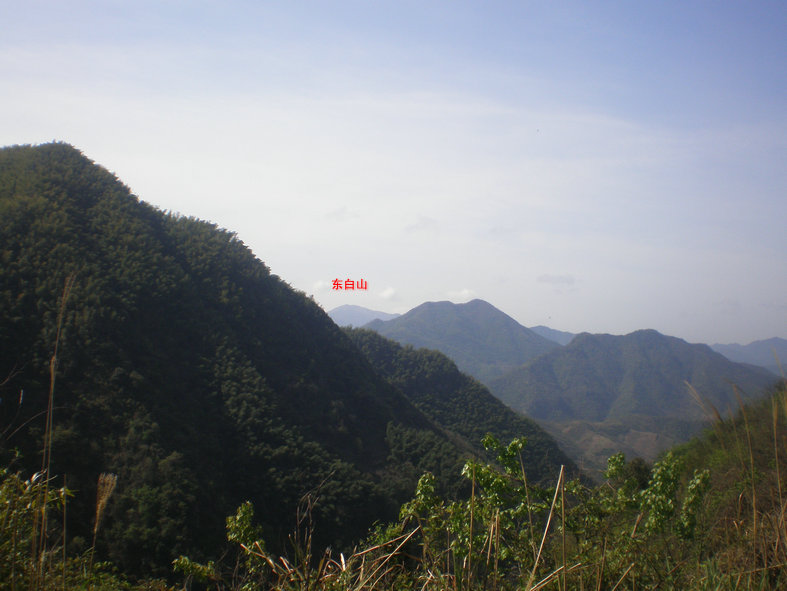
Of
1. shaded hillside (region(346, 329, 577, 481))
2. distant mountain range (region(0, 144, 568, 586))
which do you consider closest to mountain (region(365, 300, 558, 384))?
shaded hillside (region(346, 329, 577, 481))

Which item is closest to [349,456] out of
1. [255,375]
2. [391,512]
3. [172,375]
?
[391,512]

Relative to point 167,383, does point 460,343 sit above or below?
below

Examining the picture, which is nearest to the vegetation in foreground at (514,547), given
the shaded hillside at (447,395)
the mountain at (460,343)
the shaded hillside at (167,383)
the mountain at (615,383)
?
the shaded hillside at (167,383)

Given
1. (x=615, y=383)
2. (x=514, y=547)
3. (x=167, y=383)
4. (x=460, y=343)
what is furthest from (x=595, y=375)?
(x=514, y=547)

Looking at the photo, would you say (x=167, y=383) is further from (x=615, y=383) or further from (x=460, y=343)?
(x=460, y=343)

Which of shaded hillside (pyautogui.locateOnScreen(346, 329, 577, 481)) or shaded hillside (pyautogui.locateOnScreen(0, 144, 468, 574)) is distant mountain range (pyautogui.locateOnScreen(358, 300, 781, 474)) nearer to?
shaded hillside (pyautogui.locateOnScreen(346, 329, 577, 481))

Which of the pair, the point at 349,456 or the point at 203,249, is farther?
the point at 203,249

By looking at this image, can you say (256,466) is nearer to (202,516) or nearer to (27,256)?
(202,516)
